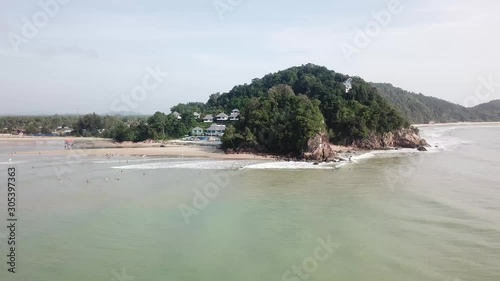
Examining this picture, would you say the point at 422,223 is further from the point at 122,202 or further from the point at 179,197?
the point at 122,202

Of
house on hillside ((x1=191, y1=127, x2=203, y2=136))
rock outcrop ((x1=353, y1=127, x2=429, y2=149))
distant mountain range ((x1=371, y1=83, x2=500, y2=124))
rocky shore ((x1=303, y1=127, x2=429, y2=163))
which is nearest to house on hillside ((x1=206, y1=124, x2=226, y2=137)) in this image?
house on hillside ((x1=191, y1=127, x2=203, y2=136))

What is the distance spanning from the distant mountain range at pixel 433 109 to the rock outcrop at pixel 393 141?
66491 millimetres

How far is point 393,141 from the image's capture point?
4875 cm

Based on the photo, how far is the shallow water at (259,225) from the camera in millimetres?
12484

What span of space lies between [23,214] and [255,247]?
10920 millimetres

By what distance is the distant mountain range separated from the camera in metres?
122

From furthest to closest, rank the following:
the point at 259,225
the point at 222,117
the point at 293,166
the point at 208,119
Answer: the point at 208,119, the point at 222,117, the point at 293,166, the point at 259,225

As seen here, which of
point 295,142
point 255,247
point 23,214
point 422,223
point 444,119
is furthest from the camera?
point 444,119

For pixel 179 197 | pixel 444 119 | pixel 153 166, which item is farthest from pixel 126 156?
pixel 444 119

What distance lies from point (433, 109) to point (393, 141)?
101 meters

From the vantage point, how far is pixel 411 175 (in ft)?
93.0

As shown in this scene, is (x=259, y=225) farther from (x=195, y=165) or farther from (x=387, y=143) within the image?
(x=387, y=143)

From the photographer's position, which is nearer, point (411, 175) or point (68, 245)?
point (68, 245)

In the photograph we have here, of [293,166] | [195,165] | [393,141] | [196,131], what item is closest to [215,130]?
[196,131]
